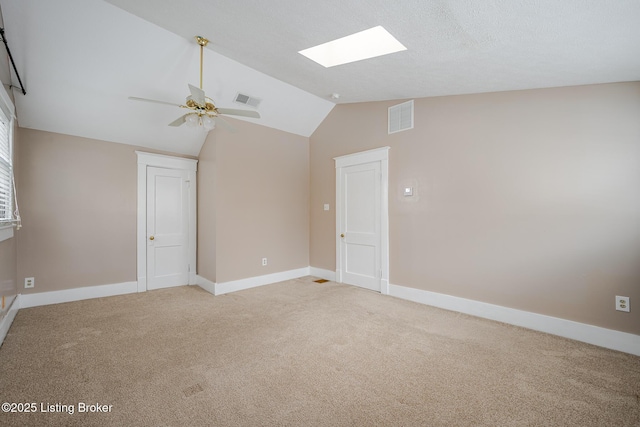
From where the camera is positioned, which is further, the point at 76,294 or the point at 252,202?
the point at 252,202

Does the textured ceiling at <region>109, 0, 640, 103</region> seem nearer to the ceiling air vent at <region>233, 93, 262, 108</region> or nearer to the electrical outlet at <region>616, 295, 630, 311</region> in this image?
the ceiling air vent at <region>233, 93, 262, 108</region>

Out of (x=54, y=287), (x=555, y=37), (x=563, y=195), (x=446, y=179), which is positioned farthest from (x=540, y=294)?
(x=54, y=287)

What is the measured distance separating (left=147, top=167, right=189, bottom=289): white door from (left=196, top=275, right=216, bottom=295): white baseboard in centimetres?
29

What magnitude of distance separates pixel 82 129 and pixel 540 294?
242 inches

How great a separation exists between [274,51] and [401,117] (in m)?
2.06

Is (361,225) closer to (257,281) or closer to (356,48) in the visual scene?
(257,281)

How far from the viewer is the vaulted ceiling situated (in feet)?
6.37

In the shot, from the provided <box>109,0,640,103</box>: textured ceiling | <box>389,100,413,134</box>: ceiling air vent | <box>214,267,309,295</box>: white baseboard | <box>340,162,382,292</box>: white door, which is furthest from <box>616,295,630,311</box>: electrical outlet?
<box>214,267,309,295</box>: white baseboard

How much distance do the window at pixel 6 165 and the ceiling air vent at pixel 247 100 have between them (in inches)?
92.7

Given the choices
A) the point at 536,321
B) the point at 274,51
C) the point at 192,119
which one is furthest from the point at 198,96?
the point at 536,321

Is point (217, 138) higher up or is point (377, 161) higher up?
point (217, 138)

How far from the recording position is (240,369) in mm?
2250

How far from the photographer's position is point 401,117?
4102 mm

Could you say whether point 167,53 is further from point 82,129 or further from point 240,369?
point 240,369
